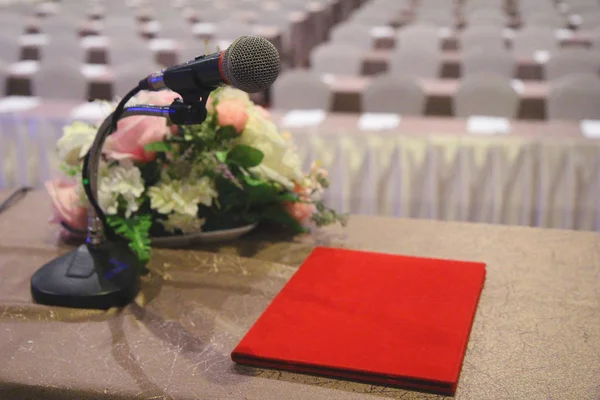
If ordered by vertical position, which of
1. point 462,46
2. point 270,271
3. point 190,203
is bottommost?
point 462,46

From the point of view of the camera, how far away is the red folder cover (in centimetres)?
119

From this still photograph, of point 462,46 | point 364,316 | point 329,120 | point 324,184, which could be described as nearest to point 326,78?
point 329,120

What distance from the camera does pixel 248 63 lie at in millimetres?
1104

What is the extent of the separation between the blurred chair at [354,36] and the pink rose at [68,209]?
4.80m

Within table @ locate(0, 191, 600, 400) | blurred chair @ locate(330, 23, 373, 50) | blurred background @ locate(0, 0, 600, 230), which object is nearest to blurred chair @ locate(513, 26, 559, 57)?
blurred background @ locate(0, 0, 600, 230)

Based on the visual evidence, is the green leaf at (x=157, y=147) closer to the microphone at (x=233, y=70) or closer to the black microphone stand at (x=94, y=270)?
the black microphone stand at (x=94, y=270)

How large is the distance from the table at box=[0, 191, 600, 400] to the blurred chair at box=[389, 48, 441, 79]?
366 cm

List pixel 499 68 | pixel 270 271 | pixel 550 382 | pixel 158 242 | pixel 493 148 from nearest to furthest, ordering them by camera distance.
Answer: pixel 550 382 → pixel 270 271 → pixel 158 242 → pixel 493 148 → pixel 499 68

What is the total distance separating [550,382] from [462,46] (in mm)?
5099

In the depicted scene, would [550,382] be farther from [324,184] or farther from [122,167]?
[122,167]

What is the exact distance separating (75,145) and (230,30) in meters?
5.25

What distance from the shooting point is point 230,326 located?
1.37m

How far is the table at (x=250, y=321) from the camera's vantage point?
3.85ft

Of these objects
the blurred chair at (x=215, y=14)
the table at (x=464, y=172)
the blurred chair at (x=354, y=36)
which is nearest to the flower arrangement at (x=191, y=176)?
the table at (x=464, y=172)
